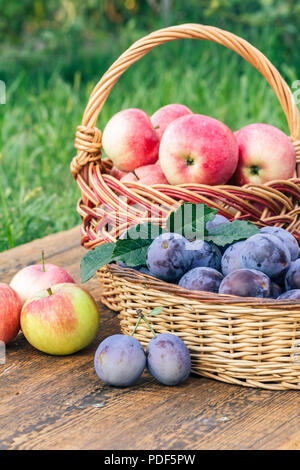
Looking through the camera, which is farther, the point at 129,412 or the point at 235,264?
the point at 235,264

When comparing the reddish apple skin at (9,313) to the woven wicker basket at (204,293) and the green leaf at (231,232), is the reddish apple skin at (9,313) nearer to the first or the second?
the woven wicker basket at (204,293)

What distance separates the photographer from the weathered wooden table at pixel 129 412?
1.03 meters

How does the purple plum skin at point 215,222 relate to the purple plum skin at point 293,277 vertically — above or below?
above

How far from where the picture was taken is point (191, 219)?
1.29 m

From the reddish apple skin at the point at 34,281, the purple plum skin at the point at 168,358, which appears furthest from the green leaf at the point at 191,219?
the reddish apple skin at the point at 34,281

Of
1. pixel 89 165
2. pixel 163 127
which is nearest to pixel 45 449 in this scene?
pixel 89 165

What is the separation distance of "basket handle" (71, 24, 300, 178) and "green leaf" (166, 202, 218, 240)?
49 centimetres

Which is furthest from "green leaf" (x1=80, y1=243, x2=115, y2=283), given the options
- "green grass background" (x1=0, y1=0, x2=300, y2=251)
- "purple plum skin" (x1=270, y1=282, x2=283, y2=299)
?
"green grass background" (x1=0, y1=0, x2=300, y2=251)

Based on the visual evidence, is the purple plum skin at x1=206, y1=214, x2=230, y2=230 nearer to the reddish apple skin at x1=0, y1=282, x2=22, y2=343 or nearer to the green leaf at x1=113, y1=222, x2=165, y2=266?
the green leaf at x1=113, y1=222, x2=165, y2=266

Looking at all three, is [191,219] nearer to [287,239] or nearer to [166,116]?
[287,239]

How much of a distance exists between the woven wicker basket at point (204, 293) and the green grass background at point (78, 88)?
0.91 metres

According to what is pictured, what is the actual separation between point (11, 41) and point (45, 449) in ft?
16.0

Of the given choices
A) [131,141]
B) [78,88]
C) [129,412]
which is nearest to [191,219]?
[129,412]

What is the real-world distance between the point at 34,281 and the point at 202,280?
19.2 inches
